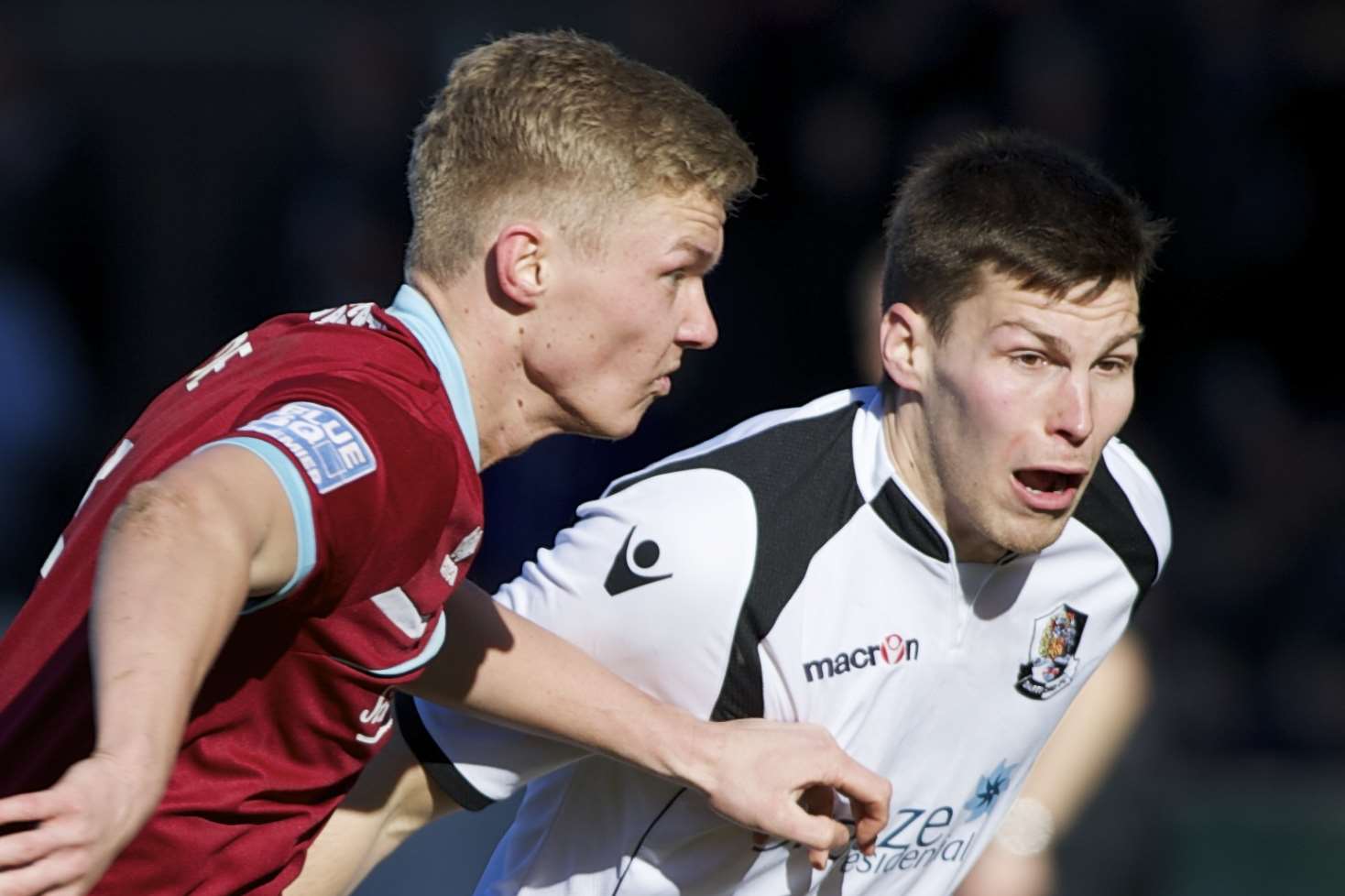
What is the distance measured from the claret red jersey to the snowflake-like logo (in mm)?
1244

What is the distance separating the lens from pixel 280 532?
2.04 meters

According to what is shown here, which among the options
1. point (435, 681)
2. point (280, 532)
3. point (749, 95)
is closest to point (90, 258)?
point (749, 95)

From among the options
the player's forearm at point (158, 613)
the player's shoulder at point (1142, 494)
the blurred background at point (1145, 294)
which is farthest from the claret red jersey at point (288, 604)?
the blurred background at point (1145, 294)

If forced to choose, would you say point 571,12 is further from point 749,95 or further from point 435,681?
point 435,681

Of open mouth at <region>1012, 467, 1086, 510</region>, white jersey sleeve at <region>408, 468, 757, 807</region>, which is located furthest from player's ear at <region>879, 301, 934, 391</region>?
white jersey sleeve at <region>408, 468, 757, 807</region>

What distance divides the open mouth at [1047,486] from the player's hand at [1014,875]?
1485 millimetres

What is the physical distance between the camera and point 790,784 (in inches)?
115

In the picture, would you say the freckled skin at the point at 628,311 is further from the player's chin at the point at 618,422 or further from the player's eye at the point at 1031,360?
the player's eye at the point at 1031,360

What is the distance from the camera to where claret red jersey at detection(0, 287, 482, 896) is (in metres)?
2.20

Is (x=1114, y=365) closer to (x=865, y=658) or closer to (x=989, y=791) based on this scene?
(x=865, y=658)

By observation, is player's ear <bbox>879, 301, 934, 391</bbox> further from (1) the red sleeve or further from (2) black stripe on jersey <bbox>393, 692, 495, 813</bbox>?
(1) the red sleeve

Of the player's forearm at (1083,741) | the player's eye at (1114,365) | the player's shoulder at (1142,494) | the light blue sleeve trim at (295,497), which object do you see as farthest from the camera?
the player's forearm at (1083,741)

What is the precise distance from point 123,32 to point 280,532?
8247mm

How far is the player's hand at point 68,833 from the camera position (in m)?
1.74
